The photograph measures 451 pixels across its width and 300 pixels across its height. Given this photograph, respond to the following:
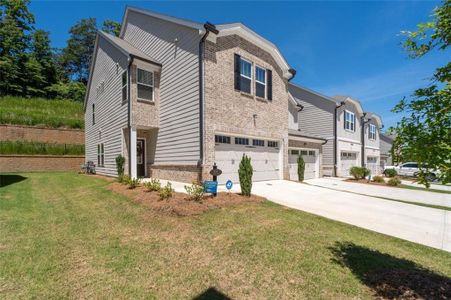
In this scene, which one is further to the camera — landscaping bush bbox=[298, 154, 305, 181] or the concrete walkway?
landscaping bush bbox=[298, 154, 305, 181]

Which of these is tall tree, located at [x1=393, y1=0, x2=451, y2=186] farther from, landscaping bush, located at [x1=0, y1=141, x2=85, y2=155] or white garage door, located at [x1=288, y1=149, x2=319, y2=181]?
landscaping bush, located at [x1=0, y1=141, x2=85, y2=155]

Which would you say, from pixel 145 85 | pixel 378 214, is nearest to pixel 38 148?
pixel 145 85

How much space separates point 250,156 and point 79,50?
2120 inches

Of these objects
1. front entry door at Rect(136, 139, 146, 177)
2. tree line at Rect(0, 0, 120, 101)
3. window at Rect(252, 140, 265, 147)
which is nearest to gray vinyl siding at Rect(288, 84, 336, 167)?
window at Rect(252, 140, 265, 147)

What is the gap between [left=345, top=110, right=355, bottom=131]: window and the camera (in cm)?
2341

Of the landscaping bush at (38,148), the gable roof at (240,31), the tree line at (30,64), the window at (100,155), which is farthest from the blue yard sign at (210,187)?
the tree line at (30,64)

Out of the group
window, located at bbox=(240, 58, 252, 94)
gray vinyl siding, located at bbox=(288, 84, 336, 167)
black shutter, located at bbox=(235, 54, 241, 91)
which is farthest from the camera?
gray vinyl siding, located at bbox=(288, 84, 336, 167)

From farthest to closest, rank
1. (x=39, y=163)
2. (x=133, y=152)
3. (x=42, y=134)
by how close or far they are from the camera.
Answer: (x=42, y=134), (x=39, y=163), (x=133, y=152)

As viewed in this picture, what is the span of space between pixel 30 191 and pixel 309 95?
2218 cm

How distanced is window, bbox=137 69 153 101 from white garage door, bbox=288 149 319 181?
946 centimetres

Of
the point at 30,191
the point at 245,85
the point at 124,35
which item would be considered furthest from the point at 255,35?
the point at 30,191

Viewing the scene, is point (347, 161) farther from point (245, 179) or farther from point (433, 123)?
point (433, 123)

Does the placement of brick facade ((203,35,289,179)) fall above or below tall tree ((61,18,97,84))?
below

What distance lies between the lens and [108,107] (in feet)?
52.4
